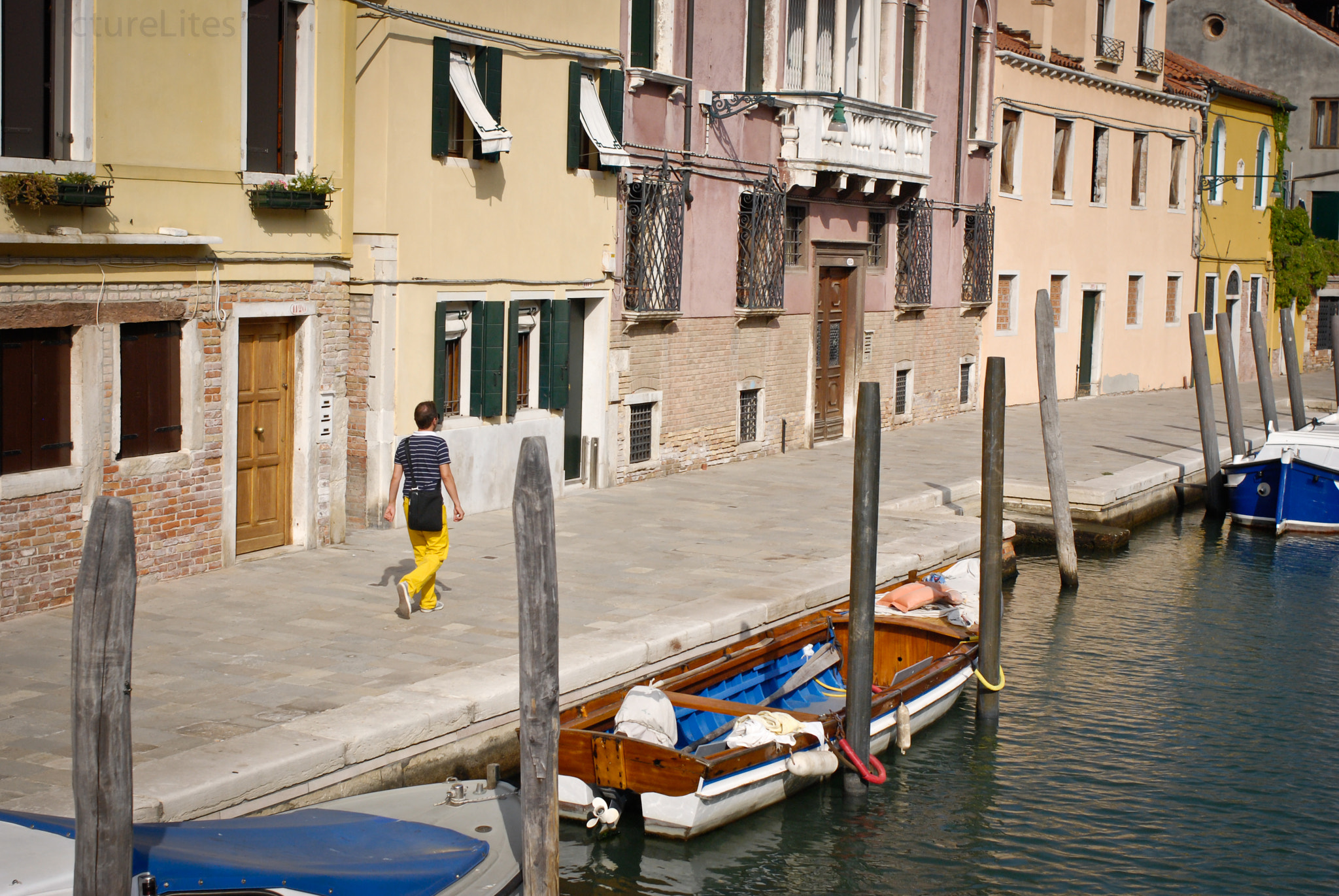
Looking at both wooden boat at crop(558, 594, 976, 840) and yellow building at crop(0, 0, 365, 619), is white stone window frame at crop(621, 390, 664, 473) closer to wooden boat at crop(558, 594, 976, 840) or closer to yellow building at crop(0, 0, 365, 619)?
yellow building at crop(0, 0, 365, 619)

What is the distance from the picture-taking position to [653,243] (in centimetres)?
1620

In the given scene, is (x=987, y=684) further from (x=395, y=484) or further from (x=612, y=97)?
(x=612, y=97)

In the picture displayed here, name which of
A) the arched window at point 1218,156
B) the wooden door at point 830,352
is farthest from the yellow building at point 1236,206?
the wooden door at point 830,352

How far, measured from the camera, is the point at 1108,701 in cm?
1071

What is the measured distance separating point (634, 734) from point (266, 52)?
6331 mm

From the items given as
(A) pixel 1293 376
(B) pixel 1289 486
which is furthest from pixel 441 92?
(A) pixel 1293 376

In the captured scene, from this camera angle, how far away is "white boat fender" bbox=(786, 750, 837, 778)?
27.0 ft

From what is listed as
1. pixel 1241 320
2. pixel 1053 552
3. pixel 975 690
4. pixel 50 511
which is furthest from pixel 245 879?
pixel 1241 320

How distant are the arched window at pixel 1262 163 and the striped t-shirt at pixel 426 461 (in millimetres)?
29455

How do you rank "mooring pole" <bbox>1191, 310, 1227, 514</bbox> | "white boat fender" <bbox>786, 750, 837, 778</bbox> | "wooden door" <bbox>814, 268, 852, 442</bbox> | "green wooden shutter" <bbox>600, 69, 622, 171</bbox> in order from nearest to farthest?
"white boat fender" <bbox>786, 750, 837, 778</bbox> → "green wooden shutter" <bbox>600, 69, 622, 171</bbox> → "mooring pole" <bbox>1191, 310, 1227, 514</bbox> → "wooden door" <bbox>814, 268, 852, 442</bbox>

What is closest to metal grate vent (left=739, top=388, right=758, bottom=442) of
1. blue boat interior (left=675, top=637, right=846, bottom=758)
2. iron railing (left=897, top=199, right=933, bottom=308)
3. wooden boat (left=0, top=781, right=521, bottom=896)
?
iron railing (left=897, top=199, right=933, bottom=308)

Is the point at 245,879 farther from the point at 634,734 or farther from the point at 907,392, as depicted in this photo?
the point at 907,392

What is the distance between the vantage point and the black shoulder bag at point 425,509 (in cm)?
966

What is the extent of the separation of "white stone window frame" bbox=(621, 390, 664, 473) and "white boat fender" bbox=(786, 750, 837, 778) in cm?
793
